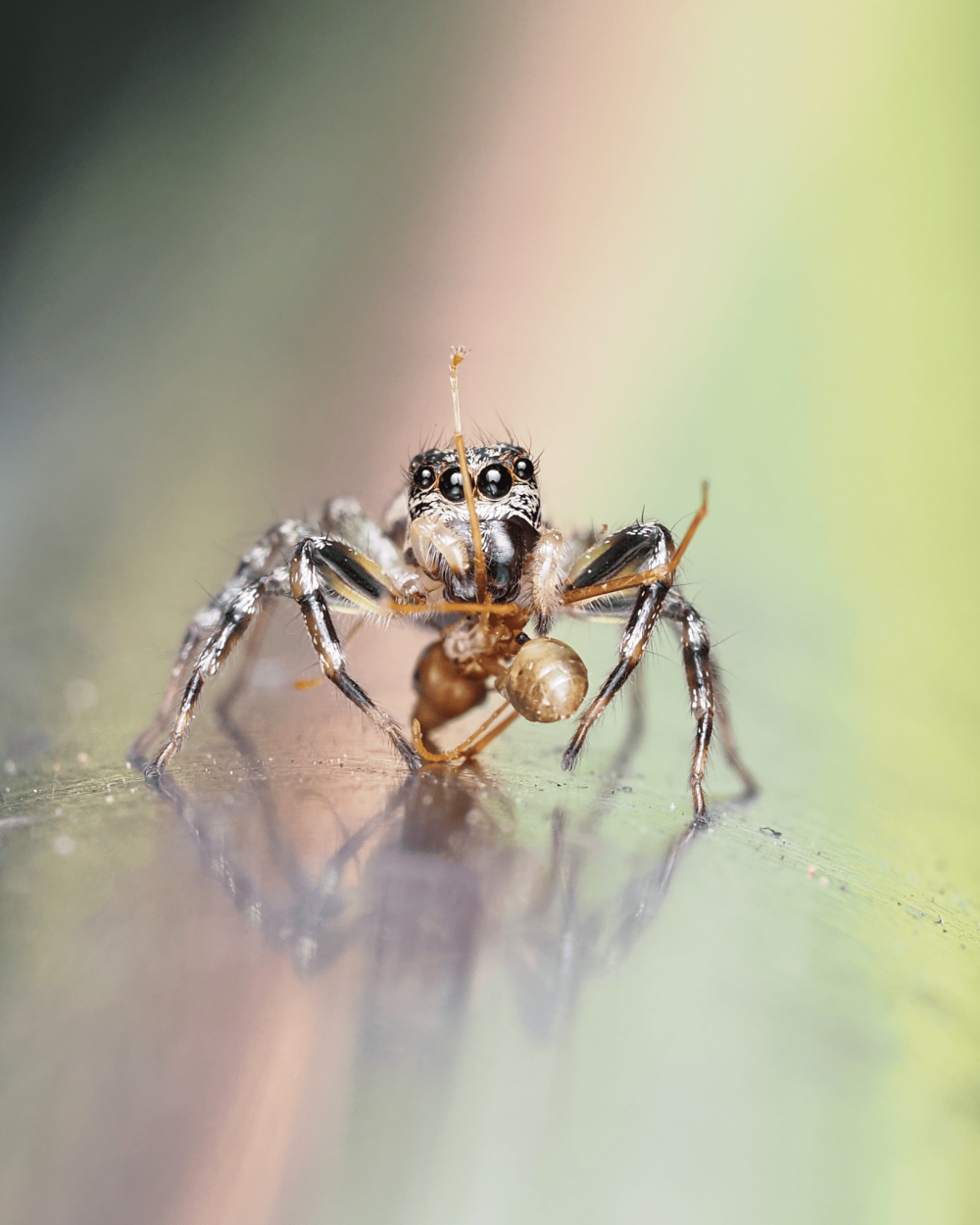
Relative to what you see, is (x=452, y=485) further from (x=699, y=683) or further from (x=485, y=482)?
(x=699, y=683)

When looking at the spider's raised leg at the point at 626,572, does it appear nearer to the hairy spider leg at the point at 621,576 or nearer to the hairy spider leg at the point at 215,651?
the hairy spider leg at the point at 621,576

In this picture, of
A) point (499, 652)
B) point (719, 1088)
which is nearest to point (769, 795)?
point (499, 652)

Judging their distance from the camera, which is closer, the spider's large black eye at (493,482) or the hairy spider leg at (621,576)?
the hairy spider leg at (621,576)

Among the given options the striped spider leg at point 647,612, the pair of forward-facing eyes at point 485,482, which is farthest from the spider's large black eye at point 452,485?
the striped spider leg at point 647,612

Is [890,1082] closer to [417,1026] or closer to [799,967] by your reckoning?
[799,967]

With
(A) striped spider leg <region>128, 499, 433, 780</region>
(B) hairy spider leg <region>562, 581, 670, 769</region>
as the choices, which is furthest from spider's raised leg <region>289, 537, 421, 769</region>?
(B) hairy spider leg <region>562, 581, 670, 769</region>
